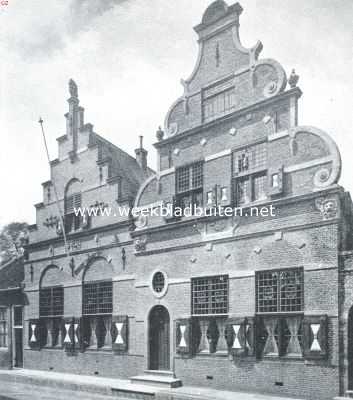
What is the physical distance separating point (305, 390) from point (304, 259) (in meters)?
3.33


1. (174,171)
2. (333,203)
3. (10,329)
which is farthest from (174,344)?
(10,329)

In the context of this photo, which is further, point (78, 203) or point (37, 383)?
point (78, 203)

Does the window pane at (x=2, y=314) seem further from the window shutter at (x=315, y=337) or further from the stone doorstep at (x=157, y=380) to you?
the window shutter at (x=315, y=337)

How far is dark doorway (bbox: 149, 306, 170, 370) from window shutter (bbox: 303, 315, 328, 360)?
5189 mm

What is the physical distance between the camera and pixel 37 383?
17641 millimetres

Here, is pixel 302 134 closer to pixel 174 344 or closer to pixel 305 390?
pixel 305 390

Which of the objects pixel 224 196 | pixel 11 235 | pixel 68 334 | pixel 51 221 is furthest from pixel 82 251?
pixel 11 235

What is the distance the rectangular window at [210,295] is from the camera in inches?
546

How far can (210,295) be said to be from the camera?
1414 cm

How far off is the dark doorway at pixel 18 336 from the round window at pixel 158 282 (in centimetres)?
844

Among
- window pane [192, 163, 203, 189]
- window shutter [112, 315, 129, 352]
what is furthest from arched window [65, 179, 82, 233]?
window pane [192, 163, 203, 189]

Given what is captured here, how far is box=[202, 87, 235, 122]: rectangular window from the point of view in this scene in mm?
14586

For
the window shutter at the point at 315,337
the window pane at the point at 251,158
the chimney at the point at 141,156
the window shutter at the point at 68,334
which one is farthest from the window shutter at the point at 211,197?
the chimney at the point at 141,156

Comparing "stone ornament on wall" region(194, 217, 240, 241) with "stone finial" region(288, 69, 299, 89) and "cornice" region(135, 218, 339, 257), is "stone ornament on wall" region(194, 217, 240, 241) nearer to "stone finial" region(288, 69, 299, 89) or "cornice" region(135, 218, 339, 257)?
"cornice" region(135, 218, 339, 257)
